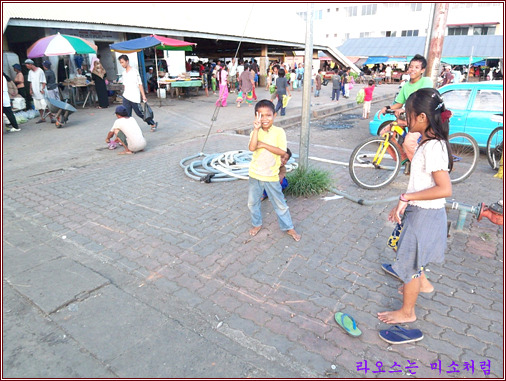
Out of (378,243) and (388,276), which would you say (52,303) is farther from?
(378,243)

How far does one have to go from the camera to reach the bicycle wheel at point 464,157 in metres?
5.59

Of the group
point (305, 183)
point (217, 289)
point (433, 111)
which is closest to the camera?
point (433, 111)

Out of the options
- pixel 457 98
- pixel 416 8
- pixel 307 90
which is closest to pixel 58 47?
pixel 307 90

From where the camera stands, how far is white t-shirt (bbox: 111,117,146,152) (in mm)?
7066

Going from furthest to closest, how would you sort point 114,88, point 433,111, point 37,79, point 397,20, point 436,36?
point 397,20 < point 114,88 < point 37,79 < point 436,36 < point 433,111

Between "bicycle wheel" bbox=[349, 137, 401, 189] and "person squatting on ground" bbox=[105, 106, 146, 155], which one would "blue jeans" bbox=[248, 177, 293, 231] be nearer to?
"bicycle wheel" bbox=[349, 137, 401, 189]

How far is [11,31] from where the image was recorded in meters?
14.0

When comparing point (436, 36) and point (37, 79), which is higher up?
point (436, 36)

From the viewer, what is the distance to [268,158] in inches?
146

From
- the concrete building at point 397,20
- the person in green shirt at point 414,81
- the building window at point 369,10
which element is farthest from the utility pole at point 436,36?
the building window at point 369,10

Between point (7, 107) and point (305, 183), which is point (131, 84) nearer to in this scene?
point (7, 107)

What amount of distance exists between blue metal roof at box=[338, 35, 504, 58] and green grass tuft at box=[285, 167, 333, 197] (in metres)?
35.1

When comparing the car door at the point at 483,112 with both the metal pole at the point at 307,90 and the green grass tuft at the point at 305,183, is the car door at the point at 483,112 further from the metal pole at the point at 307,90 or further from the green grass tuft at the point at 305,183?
the metal pole at the point at 307,90

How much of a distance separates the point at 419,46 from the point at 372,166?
1612 inches
